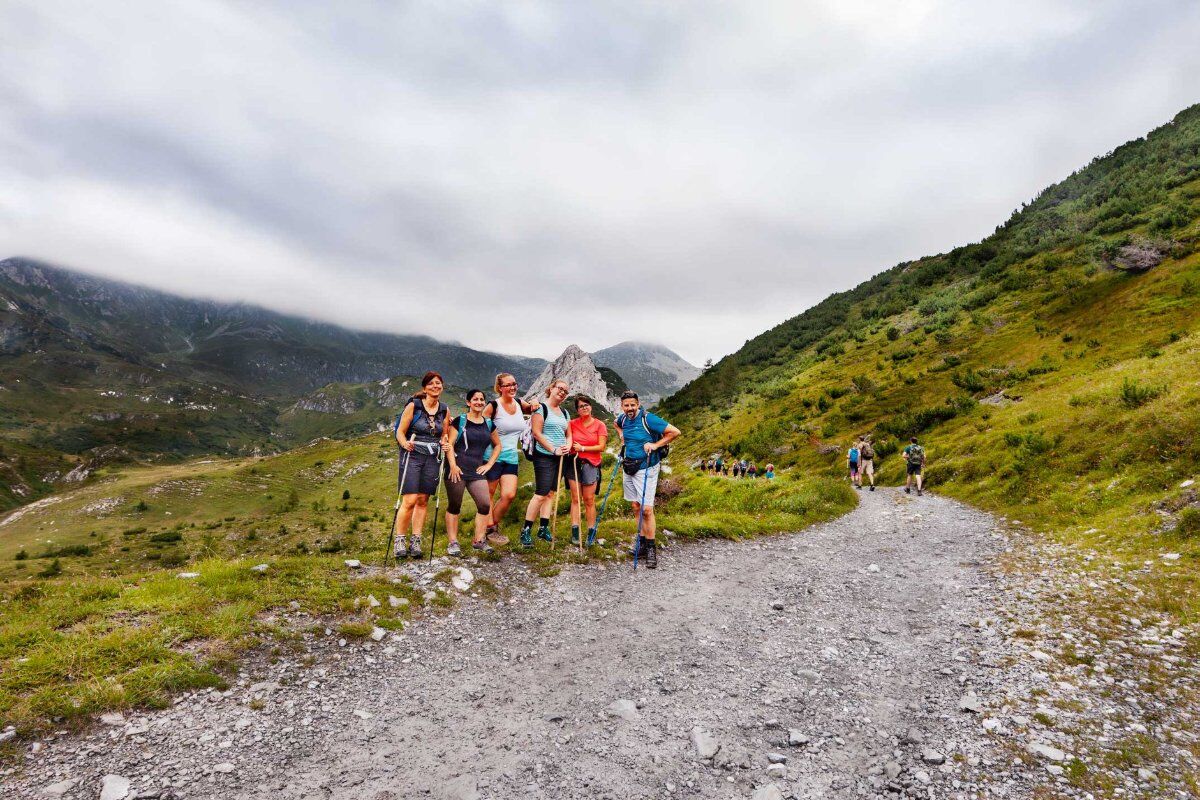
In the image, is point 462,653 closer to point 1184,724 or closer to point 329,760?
point 329,760

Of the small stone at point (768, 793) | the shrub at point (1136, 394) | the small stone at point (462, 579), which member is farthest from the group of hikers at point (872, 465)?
the small stone at point (768, 793)

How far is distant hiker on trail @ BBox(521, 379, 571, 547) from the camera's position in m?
11.6

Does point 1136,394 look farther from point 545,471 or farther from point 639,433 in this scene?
point 545,471

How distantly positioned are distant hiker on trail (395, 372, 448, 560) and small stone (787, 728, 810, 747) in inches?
307

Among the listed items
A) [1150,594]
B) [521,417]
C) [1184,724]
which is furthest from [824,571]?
[521,417]

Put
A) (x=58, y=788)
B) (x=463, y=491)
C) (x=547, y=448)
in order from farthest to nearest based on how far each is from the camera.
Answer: (x=547, y=448), (x=463, y=491), (x=58, y=788)

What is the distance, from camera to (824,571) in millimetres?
11891

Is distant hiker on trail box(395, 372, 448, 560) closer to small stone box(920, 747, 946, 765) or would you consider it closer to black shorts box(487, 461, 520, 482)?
black shorts box(487, 461, 520, 482)

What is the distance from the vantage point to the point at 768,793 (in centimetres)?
466

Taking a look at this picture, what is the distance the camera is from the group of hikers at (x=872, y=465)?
23984 millimetres

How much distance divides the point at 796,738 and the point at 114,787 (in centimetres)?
664

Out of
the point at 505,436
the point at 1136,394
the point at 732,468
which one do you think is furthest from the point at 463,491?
the point at 732,468

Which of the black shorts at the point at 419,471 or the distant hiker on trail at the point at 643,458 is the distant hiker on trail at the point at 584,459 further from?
the black shorts at the point at 419,471

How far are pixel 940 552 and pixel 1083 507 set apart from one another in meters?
4.61
